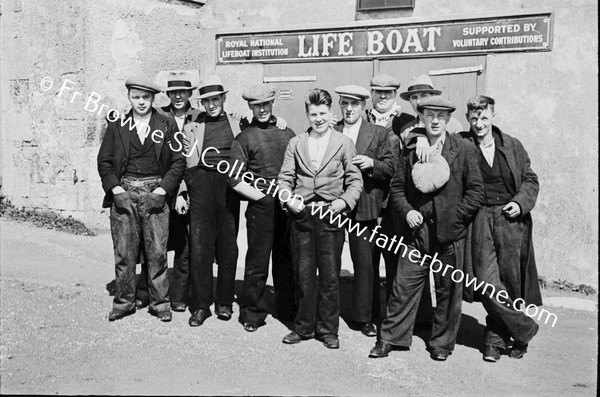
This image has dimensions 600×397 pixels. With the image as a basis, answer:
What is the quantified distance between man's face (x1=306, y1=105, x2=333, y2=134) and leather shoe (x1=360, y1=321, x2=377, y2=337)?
158 cm

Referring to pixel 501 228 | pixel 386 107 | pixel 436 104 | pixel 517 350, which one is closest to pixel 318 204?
pixel 436 104

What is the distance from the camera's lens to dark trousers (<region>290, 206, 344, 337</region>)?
5.53 m

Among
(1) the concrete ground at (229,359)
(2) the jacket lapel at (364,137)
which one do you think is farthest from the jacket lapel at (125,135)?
(2) the jacket lapel at (364,137)

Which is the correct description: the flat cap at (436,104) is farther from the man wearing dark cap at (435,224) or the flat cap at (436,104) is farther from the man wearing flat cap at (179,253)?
the man wearing flat cap at (179,253)

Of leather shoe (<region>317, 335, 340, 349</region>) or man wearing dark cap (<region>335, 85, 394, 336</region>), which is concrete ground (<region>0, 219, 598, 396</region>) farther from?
man wearing dark cap (<region>335, 85, 394, 336</region>)

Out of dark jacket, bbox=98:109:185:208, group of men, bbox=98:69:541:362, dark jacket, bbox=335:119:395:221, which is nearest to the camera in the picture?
group of men, bbox=98:69:541:362

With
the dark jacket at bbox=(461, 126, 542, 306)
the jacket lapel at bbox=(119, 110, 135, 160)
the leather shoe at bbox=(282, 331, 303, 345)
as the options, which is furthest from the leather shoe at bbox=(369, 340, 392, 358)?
the jacket lapel at bbox=(119, 110, 135, 160)

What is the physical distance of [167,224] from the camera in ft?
19.9

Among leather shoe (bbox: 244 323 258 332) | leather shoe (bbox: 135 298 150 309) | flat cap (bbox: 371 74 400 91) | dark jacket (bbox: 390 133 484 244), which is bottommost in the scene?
leather shoe (bbox: 244 323 258 332)

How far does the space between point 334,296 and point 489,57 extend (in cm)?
383

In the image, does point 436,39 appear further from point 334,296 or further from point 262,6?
point 334,296

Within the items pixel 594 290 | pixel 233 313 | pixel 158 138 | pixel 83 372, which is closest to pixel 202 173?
pixel 158 138

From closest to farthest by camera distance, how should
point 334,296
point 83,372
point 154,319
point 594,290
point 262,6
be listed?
point 83,372, point 334,296, point 154,319, point 594,290, point 262,6

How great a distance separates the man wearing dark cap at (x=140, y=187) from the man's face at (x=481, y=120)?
2308 millimetres
